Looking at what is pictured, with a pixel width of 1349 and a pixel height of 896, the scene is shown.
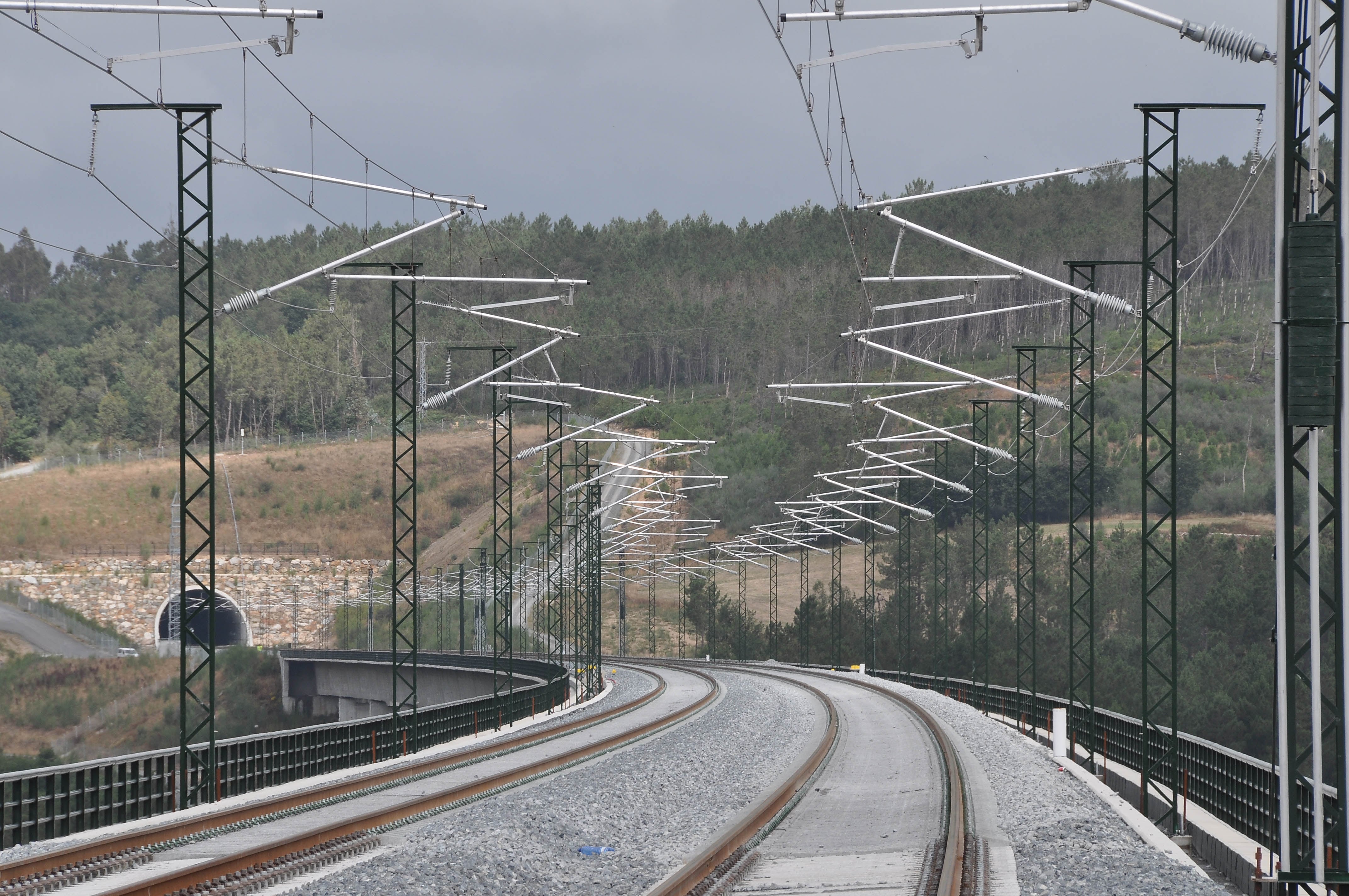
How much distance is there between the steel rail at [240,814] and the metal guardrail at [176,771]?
34.3 inches

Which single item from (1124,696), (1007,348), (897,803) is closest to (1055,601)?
(1124,696)

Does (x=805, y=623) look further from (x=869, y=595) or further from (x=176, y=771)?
(x=176, y=771)

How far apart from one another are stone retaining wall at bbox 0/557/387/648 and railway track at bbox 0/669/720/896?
259 ft

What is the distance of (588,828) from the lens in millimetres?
19250

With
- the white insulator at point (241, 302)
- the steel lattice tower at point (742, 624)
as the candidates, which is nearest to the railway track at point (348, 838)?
the white insulator at point (241, 302)

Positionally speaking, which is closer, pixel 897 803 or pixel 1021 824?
pixel 1021 824

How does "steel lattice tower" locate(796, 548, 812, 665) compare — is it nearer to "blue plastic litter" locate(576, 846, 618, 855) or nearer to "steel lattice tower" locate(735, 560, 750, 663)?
"steel lattice tower" locate(735, 560, 750, 663)

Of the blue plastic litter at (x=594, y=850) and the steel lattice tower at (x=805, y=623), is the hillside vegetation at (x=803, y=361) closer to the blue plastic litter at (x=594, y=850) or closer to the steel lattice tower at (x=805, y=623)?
the steel lattice tower at (x=805, y=623)

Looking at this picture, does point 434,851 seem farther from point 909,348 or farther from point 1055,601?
point 909,348

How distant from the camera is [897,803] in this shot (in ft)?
76.0

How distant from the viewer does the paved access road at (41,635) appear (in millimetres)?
99250

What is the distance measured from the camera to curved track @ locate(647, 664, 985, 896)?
1519cm

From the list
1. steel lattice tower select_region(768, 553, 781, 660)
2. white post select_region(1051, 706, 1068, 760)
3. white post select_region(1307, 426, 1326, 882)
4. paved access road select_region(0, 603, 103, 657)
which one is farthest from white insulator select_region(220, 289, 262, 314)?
paved access road select_region(0, 603, 103, 657)

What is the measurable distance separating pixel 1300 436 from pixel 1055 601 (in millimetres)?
87854
